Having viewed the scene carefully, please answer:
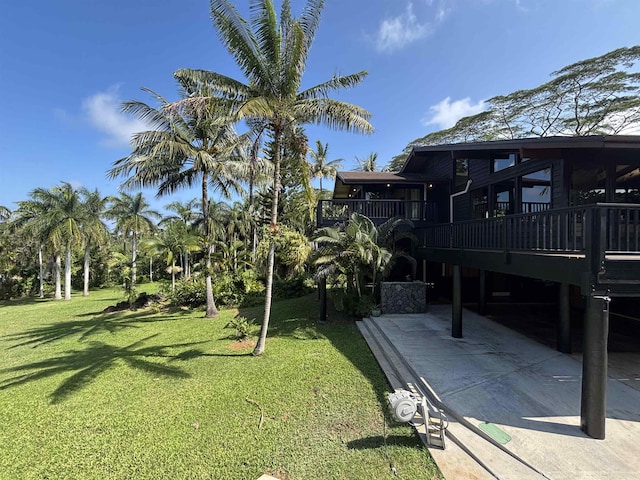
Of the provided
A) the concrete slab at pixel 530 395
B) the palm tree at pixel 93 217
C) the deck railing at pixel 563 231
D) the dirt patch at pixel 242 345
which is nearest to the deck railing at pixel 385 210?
the deck railing at pixel 563 231

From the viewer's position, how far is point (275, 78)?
730 cm

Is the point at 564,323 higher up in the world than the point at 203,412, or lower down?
higher up

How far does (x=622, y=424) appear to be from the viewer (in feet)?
13.5

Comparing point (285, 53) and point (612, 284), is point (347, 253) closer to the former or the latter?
point (285, 53)

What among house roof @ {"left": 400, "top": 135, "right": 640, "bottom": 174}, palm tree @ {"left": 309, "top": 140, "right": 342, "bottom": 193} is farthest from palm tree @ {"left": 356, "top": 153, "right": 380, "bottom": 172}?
house roof @ {"left": 400, "top": 135, "right": 640, "bottom": 174}

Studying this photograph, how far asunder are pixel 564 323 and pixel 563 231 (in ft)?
10.9

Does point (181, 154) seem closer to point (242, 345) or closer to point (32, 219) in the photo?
point (242, 345)

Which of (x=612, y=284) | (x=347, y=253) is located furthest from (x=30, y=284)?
(x=612, y=284)

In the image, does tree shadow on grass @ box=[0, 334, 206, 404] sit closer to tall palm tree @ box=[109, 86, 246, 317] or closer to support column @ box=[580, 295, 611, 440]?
tall palm tree @ box=[109, 86, 246, 317]

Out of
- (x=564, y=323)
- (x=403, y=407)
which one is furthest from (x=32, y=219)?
(x=564, y=323)

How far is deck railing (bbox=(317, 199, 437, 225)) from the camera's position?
1245cm

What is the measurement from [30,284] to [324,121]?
32571 mm

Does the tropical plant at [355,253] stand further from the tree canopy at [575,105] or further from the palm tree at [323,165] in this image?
the palm tree at [323,165]

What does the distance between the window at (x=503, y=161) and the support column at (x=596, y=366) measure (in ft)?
21.4
